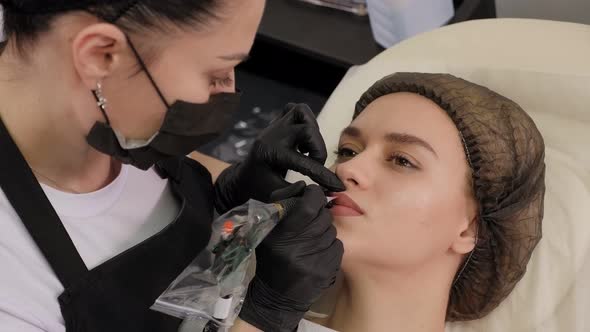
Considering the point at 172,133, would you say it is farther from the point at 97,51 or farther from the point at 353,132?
the point at 353,132

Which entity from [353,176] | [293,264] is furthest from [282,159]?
[293,264]

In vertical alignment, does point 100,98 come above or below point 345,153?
above

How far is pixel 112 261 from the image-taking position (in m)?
1.21

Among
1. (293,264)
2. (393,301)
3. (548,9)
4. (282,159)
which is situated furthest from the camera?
(548,9)

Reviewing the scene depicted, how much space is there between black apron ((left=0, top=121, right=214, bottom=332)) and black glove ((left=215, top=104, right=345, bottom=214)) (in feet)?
0.50

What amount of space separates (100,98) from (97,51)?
9 centimetres

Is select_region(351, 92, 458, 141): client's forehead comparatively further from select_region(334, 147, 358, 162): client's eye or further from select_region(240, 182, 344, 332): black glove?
select_region(240, 182, 344, 332): black glove

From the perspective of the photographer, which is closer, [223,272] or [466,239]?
[223,272]

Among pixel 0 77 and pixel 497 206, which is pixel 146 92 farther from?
pixel 497 206

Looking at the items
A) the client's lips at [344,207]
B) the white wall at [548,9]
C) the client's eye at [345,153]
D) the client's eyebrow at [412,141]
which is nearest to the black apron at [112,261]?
the client's lips at [344,207]

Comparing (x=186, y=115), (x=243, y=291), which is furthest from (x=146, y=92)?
(x=243, y=291)

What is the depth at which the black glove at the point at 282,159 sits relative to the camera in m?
1.39

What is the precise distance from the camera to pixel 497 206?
151 cm

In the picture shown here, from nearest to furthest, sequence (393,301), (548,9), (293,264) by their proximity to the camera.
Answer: (293,264) < (393,301) < (548,9)
